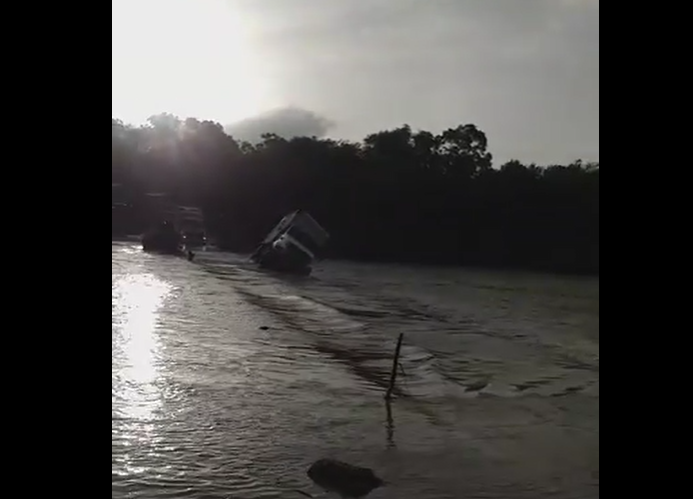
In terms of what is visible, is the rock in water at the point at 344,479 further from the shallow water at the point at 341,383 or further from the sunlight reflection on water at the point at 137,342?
the sunlight reflection on water at the point at 137,342

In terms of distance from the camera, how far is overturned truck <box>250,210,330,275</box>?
504 inches

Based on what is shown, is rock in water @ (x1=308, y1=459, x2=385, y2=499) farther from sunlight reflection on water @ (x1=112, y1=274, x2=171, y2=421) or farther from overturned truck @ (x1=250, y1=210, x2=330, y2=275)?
overturned truck @ (x1=250, y1=210, x2=330, y2=275)

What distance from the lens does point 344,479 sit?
208 inches

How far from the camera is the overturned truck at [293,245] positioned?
1280cm

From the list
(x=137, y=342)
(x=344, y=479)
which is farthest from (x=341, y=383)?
(x=344, y=479)

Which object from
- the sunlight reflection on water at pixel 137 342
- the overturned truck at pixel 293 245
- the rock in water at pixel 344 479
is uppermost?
the overturned truck at pixel 293 245

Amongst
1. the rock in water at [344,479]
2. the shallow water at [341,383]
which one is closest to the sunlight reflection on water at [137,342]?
the shallow water at [341,383]

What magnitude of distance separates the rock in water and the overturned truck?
7435mm

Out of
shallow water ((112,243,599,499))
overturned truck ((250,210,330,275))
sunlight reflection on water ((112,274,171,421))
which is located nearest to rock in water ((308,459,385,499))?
shallow water ((112,243,599,499))

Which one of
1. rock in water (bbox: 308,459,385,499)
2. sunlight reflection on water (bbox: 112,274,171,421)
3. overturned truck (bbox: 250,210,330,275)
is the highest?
overturned truck (bbox: 250,210,330,275)

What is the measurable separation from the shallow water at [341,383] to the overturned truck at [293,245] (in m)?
0.48

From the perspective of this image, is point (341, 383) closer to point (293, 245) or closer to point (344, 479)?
point (344, 479)

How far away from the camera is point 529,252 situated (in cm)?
1653
